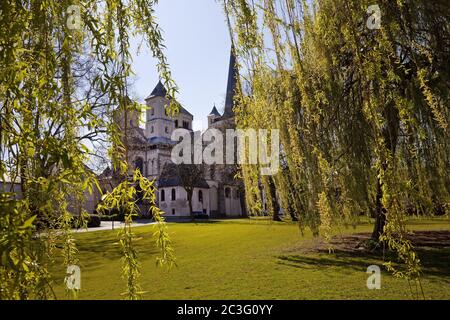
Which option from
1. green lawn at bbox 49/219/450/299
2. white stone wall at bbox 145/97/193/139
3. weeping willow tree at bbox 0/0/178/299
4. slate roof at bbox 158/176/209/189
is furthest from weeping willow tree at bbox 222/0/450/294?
white stone wall at bbox 145/97/193/139

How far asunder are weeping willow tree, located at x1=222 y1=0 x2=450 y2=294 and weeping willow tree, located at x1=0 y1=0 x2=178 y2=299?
1716 millimetres

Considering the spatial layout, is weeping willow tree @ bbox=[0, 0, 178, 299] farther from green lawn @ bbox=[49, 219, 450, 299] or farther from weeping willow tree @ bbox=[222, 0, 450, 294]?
green lawn @ bbox=[49, 219, 450, 299]

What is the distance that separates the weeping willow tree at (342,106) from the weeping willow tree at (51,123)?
5.63 feet

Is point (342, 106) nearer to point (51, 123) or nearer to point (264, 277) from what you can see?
point (264, 277)

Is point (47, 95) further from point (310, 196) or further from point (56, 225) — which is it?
point (310, 196)

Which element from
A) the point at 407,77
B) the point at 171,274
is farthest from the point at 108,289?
the point at 407,77

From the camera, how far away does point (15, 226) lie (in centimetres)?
120

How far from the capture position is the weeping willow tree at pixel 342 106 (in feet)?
14.1

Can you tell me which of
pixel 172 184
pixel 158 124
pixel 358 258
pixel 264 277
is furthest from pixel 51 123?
pixel 158 124

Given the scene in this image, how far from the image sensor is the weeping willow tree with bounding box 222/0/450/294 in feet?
14.1

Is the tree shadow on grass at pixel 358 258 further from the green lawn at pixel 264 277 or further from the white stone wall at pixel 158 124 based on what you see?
the white stone wall at pixel 158 124

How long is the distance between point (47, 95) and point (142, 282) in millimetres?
5863

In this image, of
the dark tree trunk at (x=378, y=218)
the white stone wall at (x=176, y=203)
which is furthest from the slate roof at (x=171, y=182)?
the dark tree trunk at (x=378, y=218)

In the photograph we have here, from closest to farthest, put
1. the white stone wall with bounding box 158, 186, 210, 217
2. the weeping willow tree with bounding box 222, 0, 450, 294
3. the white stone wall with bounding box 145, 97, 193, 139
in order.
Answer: the weeping willow tree with bounding box 222, 0, 450, 294
the white stone wall with bounding box 158, 186, 210, 217
the white stone wall with bounding box 145, 97, 193, 139
